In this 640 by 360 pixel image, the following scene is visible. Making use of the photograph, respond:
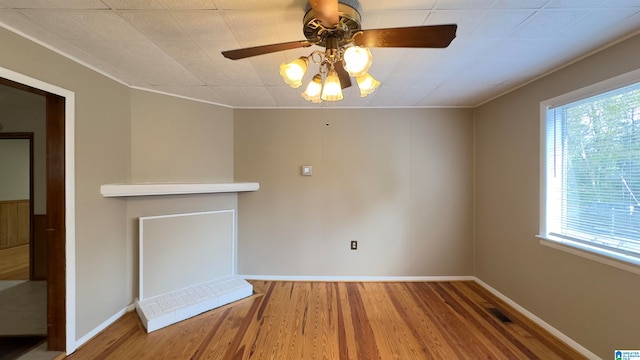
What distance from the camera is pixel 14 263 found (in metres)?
3.85

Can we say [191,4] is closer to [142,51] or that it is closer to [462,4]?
[142,51]

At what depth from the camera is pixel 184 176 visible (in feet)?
9.47

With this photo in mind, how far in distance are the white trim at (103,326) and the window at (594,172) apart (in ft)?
13.2

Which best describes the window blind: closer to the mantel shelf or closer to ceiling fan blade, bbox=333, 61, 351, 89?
ceiling fan blade, bbox=333, 61, 351, 89

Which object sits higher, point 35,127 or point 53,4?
point 53,4

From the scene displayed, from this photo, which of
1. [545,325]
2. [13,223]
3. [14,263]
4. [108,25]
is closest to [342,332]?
[545,325]

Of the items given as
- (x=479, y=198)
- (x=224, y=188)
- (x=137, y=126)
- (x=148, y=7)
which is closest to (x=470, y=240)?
(x=479, y=198)

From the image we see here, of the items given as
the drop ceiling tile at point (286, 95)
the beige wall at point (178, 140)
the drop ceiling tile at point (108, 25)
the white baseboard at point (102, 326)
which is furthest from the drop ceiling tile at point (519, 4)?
the white baseboard at point (102, 326)

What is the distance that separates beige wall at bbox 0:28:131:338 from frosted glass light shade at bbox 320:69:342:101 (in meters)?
2.01

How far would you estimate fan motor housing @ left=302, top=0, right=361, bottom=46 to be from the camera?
1147 millimetres

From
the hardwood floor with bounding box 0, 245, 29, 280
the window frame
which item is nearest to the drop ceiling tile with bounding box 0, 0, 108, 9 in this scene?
the window frame

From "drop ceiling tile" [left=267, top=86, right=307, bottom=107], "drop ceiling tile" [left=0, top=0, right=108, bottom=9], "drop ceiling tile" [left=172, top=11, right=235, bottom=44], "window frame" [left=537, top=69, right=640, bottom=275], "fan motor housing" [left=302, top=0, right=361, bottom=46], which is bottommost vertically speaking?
"window frame" [left=537, top=69, right=640, bottom=275]

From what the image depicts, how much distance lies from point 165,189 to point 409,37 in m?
2.47

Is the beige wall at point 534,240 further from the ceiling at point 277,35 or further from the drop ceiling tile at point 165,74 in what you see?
the drop ceiling tile at point 165,74
